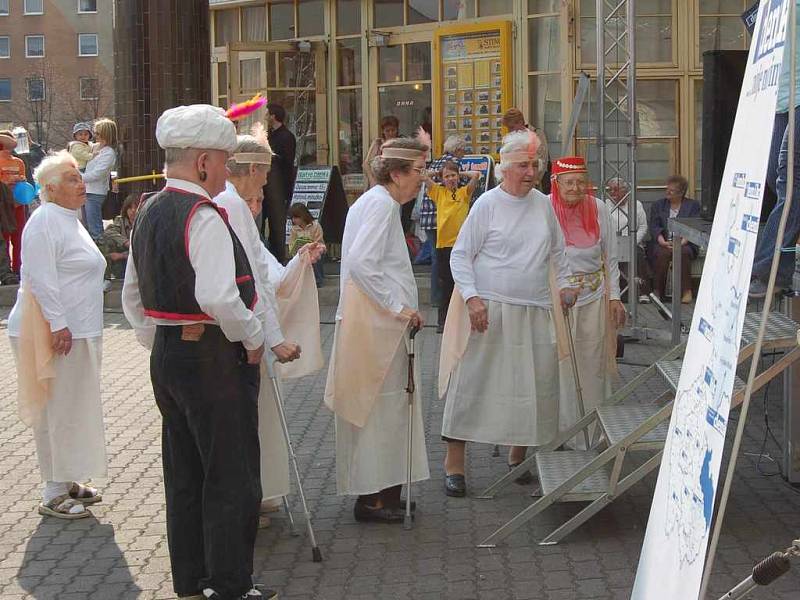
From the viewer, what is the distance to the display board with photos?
16391 mm

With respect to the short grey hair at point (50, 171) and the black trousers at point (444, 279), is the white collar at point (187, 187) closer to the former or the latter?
the short grey hair at point (50, 171)

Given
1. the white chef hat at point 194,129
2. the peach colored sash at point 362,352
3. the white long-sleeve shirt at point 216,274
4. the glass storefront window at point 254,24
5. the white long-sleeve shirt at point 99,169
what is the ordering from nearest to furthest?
the white long-sleeve shirt at point 216,274, the white chef hat at point 194,129, the peach colored sash at point 362,352, the white long-sleeve shirt at point 99,169, the glass storefront window at point 254,24

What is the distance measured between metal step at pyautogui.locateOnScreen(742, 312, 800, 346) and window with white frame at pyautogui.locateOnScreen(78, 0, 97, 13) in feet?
270

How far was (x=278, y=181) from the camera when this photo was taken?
15078 millimetres

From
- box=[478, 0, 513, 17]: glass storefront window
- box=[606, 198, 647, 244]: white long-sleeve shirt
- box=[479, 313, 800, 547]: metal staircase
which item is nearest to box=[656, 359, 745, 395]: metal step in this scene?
box=[479, 313, 800, 547]: metal staircase

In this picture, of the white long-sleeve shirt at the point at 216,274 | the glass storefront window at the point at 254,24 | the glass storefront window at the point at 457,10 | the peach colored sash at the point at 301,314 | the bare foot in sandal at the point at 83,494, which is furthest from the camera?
the glass storefront window at the point at 254,24

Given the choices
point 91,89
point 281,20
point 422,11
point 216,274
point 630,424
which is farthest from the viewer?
point 91,89

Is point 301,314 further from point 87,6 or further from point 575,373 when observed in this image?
point 87,6

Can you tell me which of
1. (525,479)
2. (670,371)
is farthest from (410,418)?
(670,371)

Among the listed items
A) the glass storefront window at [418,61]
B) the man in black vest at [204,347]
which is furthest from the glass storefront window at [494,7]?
the man in black vest at [204,347]

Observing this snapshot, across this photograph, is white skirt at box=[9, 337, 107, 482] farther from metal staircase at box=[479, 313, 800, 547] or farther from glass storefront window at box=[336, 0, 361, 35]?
glass storefront window at box=[336, 0, 361, 35]

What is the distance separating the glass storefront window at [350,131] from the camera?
1809 centimetres

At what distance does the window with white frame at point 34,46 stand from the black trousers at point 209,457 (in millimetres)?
82703

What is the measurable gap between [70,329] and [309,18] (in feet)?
41.6
